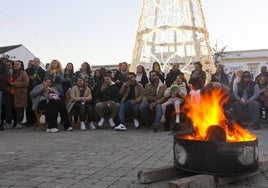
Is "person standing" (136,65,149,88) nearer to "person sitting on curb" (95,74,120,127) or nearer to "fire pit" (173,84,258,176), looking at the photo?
"person sitting on curb" (95,74,120,127)

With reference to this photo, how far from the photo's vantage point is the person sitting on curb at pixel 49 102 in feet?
33.3

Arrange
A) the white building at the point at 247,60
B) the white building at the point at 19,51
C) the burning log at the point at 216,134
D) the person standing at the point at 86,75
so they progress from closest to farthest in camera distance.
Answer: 1. the burning log at the point at 216,134
2. the person standing at the point at 86,75
3. the white building at the point at 19,51
4. the white building at the point at 247,60

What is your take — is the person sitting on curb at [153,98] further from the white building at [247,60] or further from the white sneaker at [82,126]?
the white building at [247,60]

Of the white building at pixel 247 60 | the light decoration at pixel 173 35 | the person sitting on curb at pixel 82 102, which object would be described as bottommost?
the person sitting on curb at pixel 82 102

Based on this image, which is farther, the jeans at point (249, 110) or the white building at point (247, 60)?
the white building at point (247, 60)

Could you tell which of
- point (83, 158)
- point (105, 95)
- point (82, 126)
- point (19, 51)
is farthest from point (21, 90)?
point (19, 51)

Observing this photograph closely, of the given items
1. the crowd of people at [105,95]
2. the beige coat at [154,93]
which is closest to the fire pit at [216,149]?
the crowd of people at [105,95]

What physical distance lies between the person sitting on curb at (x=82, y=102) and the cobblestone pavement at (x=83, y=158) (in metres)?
1.40

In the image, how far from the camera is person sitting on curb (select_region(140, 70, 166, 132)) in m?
10.0

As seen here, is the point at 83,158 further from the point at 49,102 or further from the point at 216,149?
the point at 49,102

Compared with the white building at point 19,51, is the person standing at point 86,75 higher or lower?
lower

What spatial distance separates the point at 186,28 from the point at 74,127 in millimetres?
4673

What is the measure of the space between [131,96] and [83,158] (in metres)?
4.97

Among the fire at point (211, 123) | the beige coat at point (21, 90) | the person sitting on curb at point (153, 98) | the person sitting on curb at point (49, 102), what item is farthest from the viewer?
the beige coat at point (21, 90)
